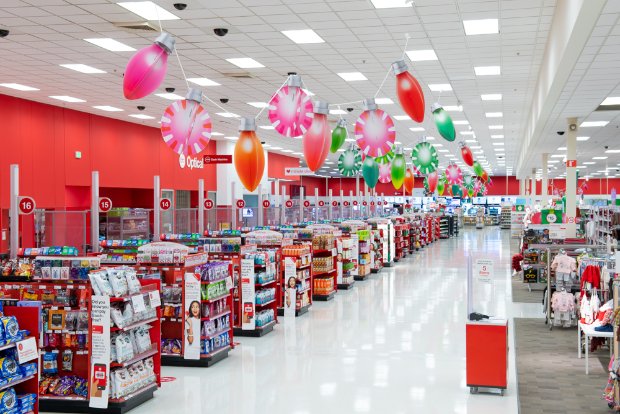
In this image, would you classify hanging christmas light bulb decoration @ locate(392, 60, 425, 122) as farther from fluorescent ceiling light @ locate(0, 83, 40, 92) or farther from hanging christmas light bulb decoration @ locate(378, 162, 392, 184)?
fluorescent ceiling light @ locate(0, 83, 40, 92)

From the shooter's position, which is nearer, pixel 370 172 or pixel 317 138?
pixel 317 138

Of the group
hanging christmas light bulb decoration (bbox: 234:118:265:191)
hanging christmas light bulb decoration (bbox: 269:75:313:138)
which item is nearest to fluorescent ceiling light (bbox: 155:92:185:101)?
hanging christmas light bulb decoration (bbox: 234:118:265:191)

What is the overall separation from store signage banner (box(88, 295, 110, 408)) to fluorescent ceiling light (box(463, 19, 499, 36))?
630cm

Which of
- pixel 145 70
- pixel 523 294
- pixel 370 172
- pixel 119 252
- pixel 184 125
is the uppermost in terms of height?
pixel 145 70

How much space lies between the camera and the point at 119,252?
10.8m

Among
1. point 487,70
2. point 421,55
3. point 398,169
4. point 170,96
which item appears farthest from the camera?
point 170,96

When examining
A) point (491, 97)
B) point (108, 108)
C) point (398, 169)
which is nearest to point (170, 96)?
point (108, 108)

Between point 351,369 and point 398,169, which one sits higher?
point 398,169

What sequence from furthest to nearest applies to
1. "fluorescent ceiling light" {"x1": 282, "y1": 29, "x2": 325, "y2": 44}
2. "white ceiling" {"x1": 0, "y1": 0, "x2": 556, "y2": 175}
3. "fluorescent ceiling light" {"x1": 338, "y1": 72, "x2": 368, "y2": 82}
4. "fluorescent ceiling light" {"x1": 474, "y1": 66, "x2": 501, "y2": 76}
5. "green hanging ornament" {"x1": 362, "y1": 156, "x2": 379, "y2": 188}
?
"fluorescent ceiling light" {"x1": 338, "y1": 72, "x2": 368, "y2": 82}, "green hanging ornament" {"x1": 362, "y1": 156, "x2": 379, "y2": 188}, "fluorescent ceiling light" {"x1": 474, "y1": 66, "x2": 501, "y2": 76}, "fluorescent ceiling light" {"x1": 282, "y1": 29, "x2": 325, "y2": 44}, "white ceiling" {"x1": 0, "y1": 0, "x2": 556, "y2": 175}

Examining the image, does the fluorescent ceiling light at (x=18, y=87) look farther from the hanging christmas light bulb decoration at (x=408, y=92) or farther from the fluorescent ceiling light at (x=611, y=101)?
the fluorescent ceiling light at (x=611, y=101)

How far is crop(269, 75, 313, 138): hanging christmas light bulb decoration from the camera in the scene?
8.09 metres

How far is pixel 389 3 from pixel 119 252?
555cm

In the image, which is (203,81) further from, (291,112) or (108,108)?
(291,112)

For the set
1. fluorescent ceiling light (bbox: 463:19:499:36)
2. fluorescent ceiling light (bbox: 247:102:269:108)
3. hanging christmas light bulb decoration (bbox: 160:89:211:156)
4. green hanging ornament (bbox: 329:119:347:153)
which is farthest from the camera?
fluorescent ceiling light (bbox: 247:102:269:108)
